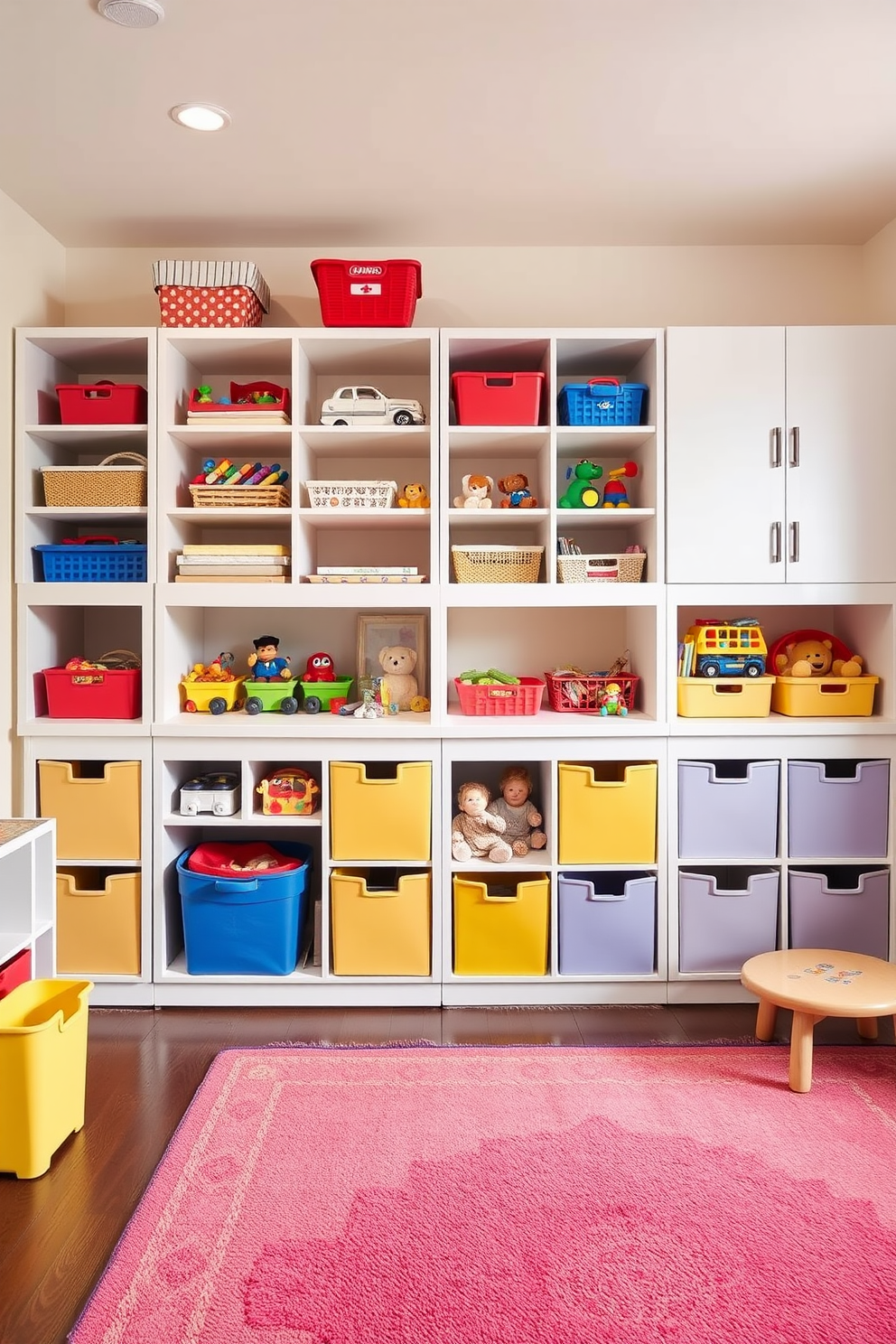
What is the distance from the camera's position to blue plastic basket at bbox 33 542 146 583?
2.94m

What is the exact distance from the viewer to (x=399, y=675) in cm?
323

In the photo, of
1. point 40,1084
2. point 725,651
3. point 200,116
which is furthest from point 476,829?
point 200,116

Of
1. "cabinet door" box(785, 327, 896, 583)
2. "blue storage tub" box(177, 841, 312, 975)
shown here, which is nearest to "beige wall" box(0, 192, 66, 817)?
"blue storage tub" box(177, 841, 312, 975)

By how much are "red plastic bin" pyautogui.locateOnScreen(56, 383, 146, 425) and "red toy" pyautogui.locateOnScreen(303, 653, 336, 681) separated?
39.3 inches

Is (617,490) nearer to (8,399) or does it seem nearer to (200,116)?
(200,116)

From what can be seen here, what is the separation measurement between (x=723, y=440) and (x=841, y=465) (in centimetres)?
39

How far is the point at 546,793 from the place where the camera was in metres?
2.98

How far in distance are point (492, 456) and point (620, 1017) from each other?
6.52 ft

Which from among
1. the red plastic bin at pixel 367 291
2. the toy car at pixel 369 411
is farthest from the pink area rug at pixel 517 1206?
the red plastic bin at pixel 367 291

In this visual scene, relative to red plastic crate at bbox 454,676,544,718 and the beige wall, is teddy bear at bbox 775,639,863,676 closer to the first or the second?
red plastic crate at bbox 454,676,544,718

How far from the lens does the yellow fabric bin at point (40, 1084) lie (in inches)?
77.4

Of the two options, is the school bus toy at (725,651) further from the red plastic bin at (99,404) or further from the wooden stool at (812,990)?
the red plastic bin at (99,404)

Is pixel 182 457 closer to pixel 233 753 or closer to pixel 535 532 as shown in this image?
pixel 233 753

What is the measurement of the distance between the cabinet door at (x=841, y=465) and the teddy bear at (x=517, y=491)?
33.0 inches
